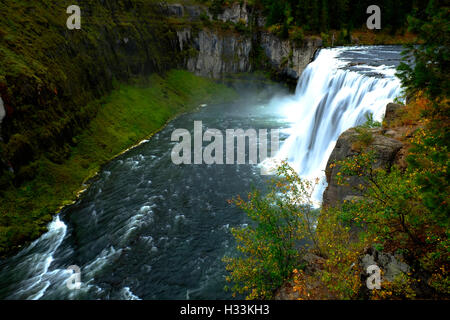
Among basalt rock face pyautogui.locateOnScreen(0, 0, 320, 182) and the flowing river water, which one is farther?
basalt rock face pyautogui.locateOnScreen(0, 0, 320, 182)

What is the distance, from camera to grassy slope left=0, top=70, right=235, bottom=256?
2156cm

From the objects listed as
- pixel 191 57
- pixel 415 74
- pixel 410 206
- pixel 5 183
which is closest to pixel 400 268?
pixel 410 206

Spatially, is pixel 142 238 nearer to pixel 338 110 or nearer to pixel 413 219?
pixel 413 219

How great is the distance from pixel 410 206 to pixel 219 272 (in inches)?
479

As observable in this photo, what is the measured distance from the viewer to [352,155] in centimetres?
1639

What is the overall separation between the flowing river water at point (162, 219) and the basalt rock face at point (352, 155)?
6.56 meters

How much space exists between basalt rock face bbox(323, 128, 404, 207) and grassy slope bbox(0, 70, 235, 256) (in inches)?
892

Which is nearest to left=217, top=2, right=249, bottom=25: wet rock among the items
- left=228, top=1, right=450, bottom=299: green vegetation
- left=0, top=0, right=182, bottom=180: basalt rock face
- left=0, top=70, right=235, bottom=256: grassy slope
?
left=0, top=70, right=235, bottom=256: grassy slope

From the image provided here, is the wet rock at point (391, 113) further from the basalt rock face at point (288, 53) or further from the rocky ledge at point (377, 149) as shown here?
the basalt rock face at point (288, 53)

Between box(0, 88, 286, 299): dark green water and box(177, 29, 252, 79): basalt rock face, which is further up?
box(177, 29, 252, 79): basalt rock face

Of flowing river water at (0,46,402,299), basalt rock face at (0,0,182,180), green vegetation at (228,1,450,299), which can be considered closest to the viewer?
green vegetation at (228,1,450,299)

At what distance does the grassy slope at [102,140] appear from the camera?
21.6 meters

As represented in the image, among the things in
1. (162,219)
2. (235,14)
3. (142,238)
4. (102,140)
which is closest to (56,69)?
(102,140)

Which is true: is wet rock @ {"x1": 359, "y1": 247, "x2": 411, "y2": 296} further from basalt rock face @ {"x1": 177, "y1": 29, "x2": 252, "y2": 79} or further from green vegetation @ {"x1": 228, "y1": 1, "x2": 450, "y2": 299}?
basalt rock face @ {"x1": 177, "y1": 29, "x2": 252, "y2": 79}
